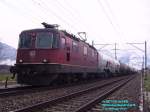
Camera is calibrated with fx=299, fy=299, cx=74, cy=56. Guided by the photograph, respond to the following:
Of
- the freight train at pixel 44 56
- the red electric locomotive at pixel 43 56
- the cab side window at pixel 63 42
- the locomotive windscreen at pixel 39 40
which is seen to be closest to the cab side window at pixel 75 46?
the freight train at pixel 44 56

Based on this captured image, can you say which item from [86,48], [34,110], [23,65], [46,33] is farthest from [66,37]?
[34,110]

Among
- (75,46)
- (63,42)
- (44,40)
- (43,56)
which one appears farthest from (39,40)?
(75,46)

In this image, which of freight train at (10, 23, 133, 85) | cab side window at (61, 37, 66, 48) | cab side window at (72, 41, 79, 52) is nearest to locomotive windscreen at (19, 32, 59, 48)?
freight train at (10, 23, 133, 85)

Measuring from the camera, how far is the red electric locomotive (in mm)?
15984

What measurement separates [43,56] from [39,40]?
1096mm

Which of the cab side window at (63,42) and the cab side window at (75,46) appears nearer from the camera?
the cab side window at (63,42)

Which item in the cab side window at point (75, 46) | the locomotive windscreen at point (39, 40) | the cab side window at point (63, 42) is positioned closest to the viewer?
the locomotive windscreen at point (39, 40)

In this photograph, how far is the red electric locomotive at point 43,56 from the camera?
15984 millimetres

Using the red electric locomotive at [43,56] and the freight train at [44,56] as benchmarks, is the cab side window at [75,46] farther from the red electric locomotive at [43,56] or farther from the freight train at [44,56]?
the red electric locomotive at [43,56]

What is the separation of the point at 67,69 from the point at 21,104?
26.1 feet

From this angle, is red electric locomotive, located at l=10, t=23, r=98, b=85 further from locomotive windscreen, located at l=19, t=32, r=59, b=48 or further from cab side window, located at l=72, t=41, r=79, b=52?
cab side window, located at l=72, t=41, r=79, b=52

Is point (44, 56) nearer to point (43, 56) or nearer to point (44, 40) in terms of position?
point (43, 56)

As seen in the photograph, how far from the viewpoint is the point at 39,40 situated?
16.9 metres

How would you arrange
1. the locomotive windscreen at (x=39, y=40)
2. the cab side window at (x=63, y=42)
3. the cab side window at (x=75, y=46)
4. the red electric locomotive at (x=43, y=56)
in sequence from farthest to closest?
the cab side window at (x=75, y=46)
the cab side window at (x=63, y=42)
the locomotive windscreen at (x=39, y=40)
the red electric locomotive at (x=43, y=56)
